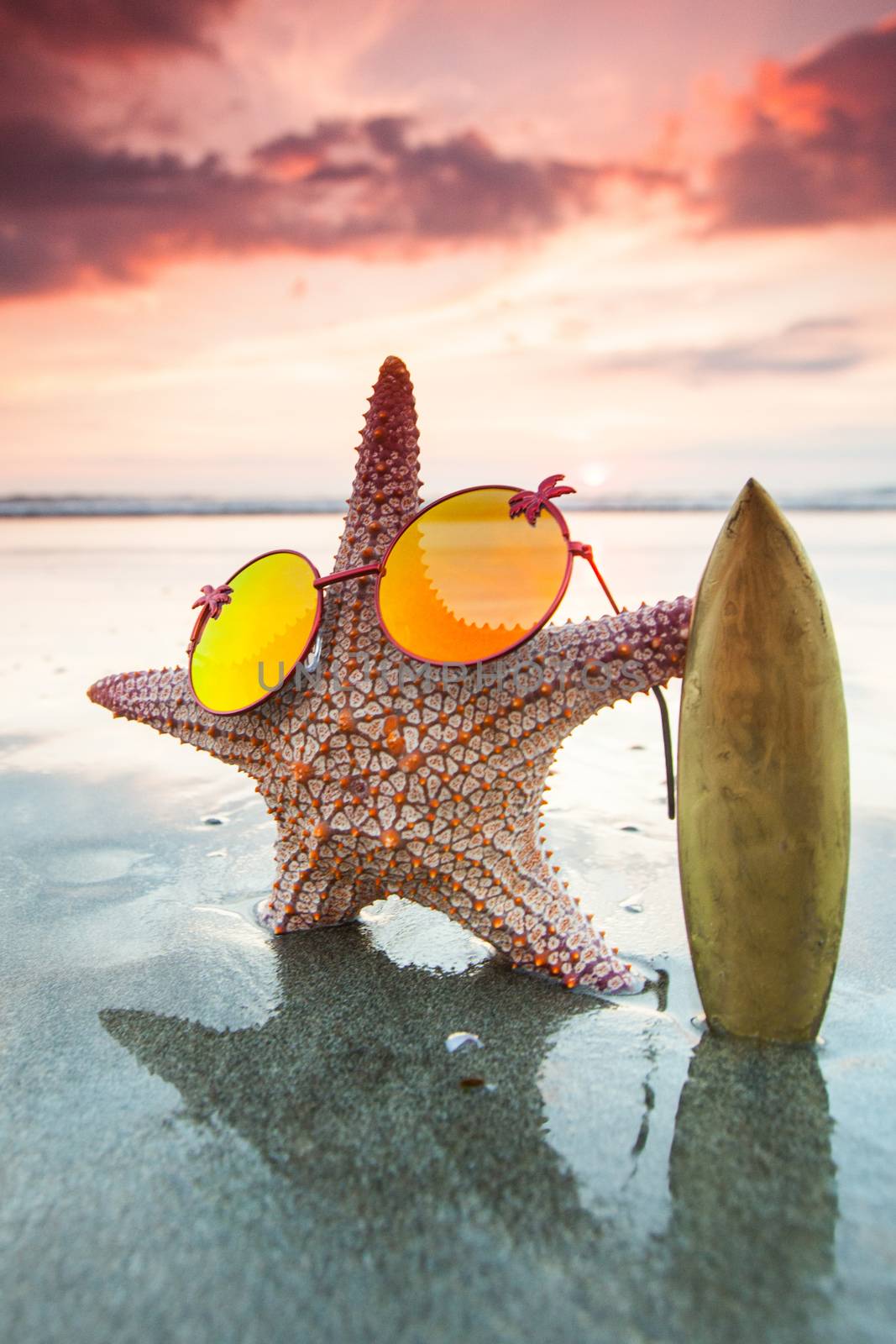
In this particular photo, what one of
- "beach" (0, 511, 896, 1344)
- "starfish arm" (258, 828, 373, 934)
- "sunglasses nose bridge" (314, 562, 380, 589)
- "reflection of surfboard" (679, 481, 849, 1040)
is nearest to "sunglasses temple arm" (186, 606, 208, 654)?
"sunglasses nose bridge" (314, 562, 380, 589)

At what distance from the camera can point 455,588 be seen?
8.11 ft

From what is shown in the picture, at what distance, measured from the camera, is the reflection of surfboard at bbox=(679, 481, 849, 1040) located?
210 cm

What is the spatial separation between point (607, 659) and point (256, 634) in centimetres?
96

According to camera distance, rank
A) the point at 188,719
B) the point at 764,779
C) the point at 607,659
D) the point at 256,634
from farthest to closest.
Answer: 1. the point at 188,719
2. the point at 256,634
3. the point at 607,659
4. the point at 764,779

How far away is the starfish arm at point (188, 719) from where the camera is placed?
2.70m

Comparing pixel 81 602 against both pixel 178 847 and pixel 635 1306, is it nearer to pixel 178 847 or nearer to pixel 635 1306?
pixel 178 847

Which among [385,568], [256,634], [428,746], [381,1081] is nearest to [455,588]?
[385,568]

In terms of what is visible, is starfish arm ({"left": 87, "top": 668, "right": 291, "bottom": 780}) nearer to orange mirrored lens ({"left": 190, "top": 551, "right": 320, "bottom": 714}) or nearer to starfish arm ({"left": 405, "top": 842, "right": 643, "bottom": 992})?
orange mirrored lens ({"left": 190, "top": 551, "right": 320, "bottom": 714})

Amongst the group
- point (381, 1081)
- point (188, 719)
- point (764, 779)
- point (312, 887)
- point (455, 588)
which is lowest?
point (381, 1081)

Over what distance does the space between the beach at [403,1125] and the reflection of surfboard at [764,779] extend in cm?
21

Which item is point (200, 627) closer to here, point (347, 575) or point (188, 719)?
point (188, 719)

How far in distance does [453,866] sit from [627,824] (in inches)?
59.9

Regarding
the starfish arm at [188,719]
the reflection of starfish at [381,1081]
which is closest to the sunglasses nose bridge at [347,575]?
the starfish arm at [188,719]

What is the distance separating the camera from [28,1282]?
1604 millimetres
